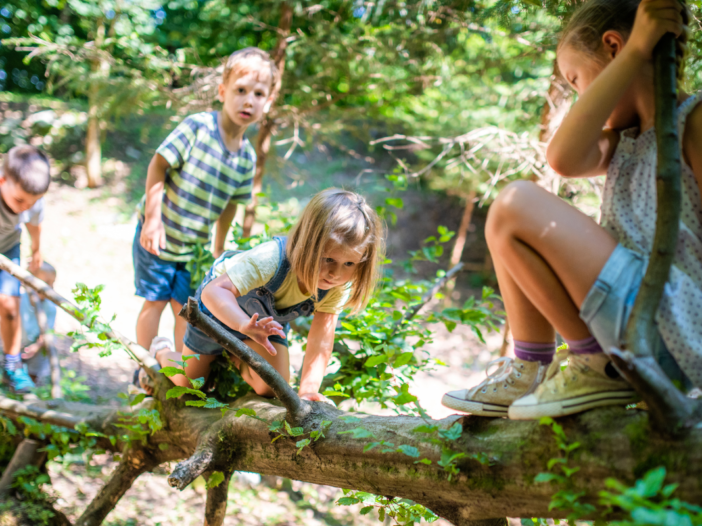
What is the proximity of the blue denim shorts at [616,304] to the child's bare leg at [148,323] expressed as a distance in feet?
7.08

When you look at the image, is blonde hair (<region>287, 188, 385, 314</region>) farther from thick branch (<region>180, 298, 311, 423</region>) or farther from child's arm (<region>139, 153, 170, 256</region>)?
child's arm (<region>139, 153, 170, 256</region>)

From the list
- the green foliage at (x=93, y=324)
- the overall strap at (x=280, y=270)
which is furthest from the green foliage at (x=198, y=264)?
the overall strap at (x=280, y=270)

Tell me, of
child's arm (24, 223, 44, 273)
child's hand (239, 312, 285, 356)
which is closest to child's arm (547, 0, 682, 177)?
child's hand (239, 312, 285, 356)

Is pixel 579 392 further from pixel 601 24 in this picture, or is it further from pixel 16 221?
pixel 16 221

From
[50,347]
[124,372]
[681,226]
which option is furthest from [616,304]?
[124,372]

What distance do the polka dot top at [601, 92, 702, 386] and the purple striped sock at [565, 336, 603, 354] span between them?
0.14 meters

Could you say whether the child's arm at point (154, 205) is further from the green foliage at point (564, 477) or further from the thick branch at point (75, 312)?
the green foliage at point (564, 477)

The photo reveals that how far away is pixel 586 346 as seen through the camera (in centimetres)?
115

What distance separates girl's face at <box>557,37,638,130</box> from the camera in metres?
1.21

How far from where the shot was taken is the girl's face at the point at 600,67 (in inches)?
47.6

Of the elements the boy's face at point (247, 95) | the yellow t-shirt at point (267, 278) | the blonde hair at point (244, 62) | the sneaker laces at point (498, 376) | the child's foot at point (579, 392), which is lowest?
the child's foot at point (579, 392)

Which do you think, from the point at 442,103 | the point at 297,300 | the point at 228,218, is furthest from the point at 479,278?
the point at 297,300

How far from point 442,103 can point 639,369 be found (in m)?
6.78

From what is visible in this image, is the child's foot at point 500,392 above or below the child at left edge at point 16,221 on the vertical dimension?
below
